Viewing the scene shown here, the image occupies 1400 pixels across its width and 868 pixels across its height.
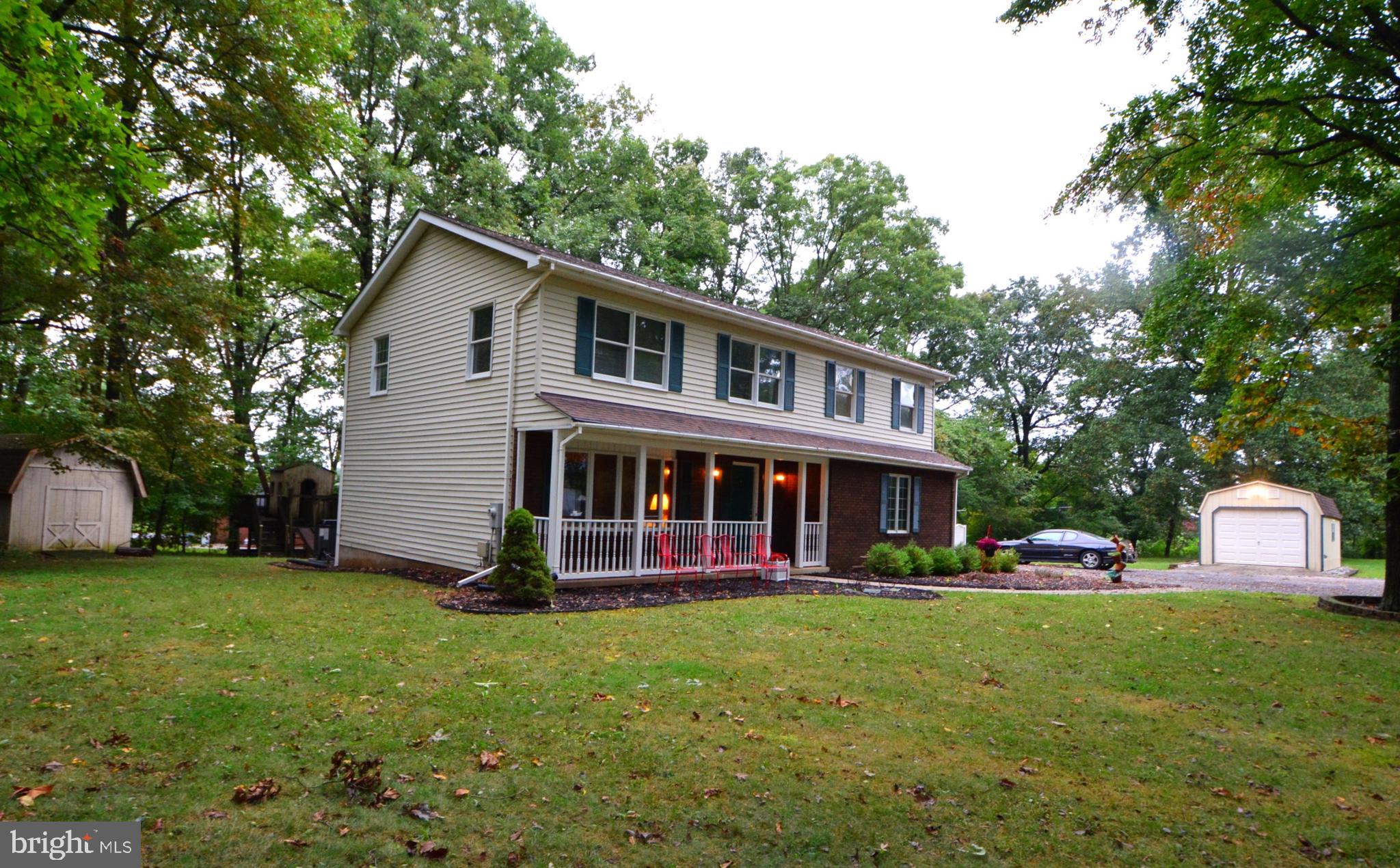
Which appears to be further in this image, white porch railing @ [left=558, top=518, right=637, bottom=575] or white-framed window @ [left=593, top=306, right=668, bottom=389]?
white-framed window @ [left=593, top=306, right=668, bottom=389]

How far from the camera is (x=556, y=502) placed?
40.5ft

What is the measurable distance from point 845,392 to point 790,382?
2.40 m

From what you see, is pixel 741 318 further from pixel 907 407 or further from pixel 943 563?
pixel 907 407

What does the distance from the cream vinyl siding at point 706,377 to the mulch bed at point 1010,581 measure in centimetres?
389

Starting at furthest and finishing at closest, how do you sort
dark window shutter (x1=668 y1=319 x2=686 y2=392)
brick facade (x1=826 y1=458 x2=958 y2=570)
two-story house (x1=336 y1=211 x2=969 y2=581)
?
brick facade (x1=826 y1=458 x2=958 y2=570) → dark window shutter (x1=668 y1=319 x2=686 y2=392) → two-story house (x1=336 y1=211 x2=969 y2=581)

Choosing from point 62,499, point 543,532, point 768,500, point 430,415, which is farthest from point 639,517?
point 62,499

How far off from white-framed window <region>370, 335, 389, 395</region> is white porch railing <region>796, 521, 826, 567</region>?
10.1 meters

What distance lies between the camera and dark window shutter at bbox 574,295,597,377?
44.2 ft

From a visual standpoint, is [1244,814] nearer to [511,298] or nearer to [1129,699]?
[1129,699]

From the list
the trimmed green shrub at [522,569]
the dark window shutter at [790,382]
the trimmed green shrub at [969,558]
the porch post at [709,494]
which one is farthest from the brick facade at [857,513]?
the trimmed green shrub at [522,569]

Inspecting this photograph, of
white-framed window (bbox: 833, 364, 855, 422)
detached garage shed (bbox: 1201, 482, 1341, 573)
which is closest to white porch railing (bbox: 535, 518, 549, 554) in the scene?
white-framed window (bbox: 833, 364, 855, 422)

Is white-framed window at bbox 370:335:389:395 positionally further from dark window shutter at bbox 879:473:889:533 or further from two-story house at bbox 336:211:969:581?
dark window shutter at bbox 879:473:889:533

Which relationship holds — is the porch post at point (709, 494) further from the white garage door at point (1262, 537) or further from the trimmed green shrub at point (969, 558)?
the white garage door at point (1262, 537)

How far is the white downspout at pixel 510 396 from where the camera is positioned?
42.8 ft
